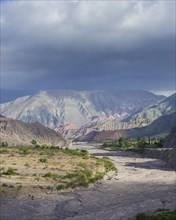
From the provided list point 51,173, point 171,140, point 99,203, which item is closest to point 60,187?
point 99,203

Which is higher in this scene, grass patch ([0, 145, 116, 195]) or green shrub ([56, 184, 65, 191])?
grass patch ([0, 145, 116, 195])

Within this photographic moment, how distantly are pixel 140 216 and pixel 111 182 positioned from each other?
38.0 meters

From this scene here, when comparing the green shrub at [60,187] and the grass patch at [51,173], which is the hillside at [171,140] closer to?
the grass patch at [51,173]

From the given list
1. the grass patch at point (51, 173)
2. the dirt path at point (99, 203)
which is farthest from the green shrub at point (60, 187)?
the dirt path at point (99, 203)

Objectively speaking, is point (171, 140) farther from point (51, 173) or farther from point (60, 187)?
point (60, 187)

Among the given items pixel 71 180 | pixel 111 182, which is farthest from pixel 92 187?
pixel 111 182

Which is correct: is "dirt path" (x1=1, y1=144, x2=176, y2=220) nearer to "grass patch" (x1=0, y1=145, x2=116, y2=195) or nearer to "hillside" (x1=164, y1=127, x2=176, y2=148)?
"grass patch" (x1=0, y1=145, x2=116, y2=195)

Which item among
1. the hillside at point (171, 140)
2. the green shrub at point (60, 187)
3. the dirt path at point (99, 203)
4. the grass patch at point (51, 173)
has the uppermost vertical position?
the hillside at point (171, 140)

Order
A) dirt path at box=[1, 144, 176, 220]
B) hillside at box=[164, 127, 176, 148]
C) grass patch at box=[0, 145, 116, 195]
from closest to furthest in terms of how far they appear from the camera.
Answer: dirt path at box=[1, 144, 176, 220], grass patch at box=[0, 145, 116, 195], hillside at box=[164, 127, 176, 148]

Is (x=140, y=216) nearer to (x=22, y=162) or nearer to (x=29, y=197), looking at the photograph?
(x=29, y=197)

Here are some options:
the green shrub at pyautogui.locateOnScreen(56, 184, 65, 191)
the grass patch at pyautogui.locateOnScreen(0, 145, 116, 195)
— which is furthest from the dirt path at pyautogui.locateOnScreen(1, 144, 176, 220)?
the grass patch at pyautogui.locateOnScreen(0, 145, 116, 195)

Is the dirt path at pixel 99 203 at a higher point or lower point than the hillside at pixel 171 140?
lower

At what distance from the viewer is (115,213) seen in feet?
146

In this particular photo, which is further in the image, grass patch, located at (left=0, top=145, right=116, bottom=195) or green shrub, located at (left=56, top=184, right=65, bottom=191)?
grass patch, located at (left=0, top=145, right=116, bottom=195)
